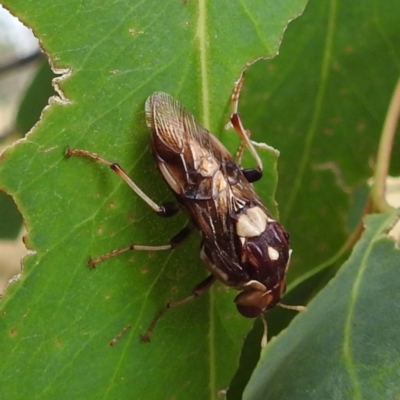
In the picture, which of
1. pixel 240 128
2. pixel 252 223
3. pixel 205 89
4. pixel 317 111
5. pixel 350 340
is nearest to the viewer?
pixel 350 340

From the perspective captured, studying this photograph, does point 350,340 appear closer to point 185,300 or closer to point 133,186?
point 185,300

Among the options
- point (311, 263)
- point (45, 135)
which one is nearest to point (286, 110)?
point (311, 263)

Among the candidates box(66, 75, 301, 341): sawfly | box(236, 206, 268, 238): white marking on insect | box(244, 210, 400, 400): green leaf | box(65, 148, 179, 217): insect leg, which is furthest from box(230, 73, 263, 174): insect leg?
box(244, 210, 400, 400): green leaf

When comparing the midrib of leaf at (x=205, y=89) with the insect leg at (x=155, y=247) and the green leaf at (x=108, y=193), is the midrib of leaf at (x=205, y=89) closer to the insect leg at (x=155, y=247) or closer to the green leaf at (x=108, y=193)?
the green leaf at (x=108, y=193)

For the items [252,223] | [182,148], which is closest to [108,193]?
[182,148]

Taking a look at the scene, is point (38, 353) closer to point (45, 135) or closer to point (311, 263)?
point (45, 135)
